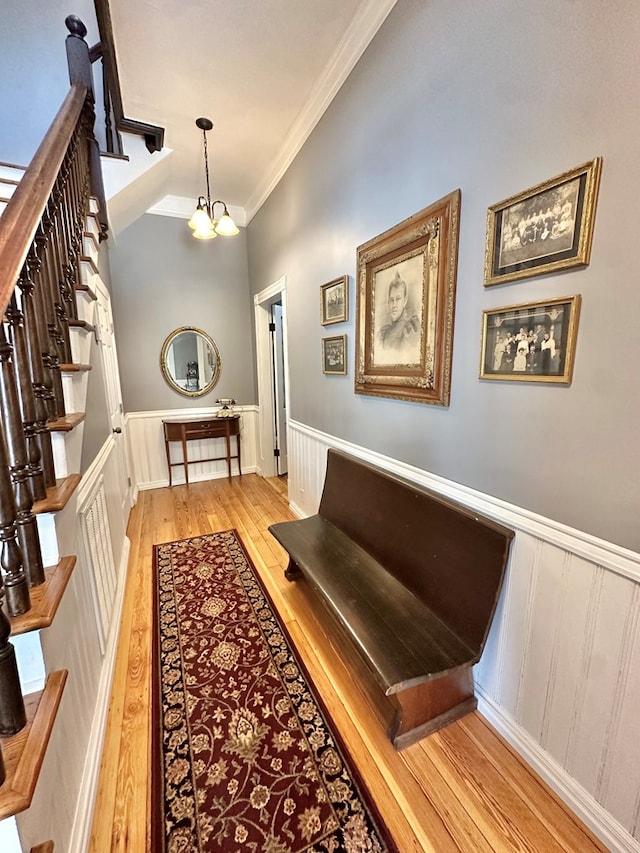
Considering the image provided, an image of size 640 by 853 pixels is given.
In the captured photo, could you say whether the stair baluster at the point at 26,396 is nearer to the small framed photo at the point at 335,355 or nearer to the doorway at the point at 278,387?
the small framed photo at the point at 335,355

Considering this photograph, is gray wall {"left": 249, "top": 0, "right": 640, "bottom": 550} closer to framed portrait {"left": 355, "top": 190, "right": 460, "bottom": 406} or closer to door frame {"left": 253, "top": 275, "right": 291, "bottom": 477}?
framed portrait {"left": 355, "top": 190, "right": 460, "bottom": 406}

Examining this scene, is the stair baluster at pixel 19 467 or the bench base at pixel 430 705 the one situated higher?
the stair baluster at pixel 19 467

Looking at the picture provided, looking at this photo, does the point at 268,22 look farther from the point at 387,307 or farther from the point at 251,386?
the point at 251,386

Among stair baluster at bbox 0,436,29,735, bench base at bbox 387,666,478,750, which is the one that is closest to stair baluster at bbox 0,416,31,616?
stair baluster at bbox 0,436,29,735

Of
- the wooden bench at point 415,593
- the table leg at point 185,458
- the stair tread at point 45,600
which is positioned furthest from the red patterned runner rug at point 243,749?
the table leg at point 185,458

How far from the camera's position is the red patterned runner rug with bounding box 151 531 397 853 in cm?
109

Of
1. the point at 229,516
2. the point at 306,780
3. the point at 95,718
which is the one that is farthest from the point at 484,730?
the point at 229,516

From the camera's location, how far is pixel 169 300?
3.98 metres

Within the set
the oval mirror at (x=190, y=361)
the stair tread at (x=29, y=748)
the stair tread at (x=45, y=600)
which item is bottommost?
the stair tread at (x=29, y=748)

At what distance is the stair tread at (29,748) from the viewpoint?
670 millimetres

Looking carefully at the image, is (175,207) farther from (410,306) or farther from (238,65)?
(410,306)

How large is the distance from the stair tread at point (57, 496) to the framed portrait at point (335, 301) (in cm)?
173

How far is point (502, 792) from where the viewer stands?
1194 millimetres

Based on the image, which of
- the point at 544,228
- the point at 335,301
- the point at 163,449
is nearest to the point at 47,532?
the point at 544,228
